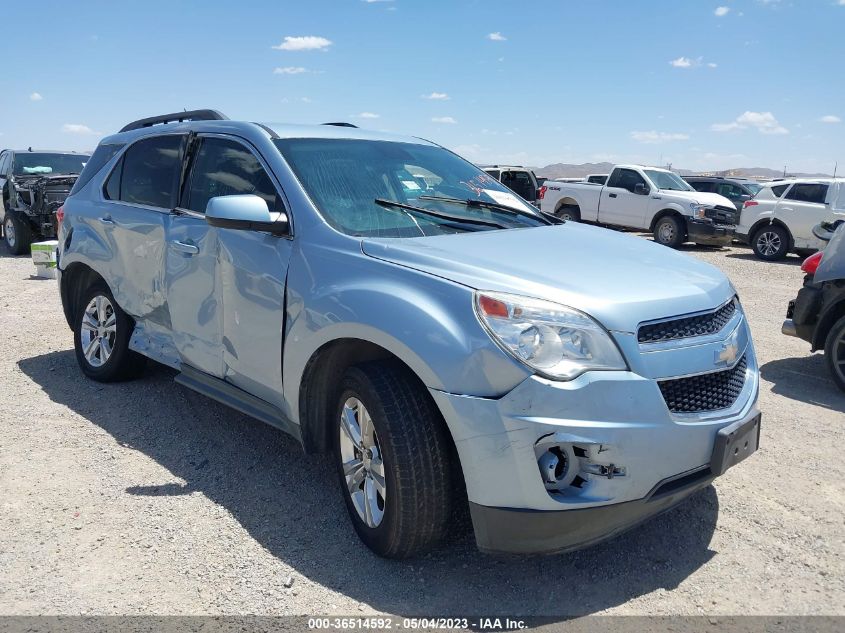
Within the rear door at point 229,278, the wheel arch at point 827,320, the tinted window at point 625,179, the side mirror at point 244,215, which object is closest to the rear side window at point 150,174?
the rear door at point 229,278

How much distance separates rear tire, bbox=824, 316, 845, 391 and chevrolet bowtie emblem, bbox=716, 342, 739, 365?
3186 mm

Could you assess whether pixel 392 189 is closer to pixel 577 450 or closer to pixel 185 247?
pixel 185 247

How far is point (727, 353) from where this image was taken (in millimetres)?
2941

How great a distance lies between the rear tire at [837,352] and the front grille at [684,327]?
3.17 m

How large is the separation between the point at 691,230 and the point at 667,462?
14.9 metres

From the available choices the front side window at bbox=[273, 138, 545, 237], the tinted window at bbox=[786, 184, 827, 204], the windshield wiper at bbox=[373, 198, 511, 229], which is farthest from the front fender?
the tinted window at bbox=[786, 184, 827, 204]

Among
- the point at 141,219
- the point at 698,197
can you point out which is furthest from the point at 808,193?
the point at 141,219

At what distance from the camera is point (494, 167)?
19.4 metres

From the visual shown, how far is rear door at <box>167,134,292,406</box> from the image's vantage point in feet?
11.6

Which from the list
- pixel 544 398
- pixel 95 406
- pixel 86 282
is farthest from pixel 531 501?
pixel 86 282

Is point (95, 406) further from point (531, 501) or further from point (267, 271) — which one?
point (531, 501)

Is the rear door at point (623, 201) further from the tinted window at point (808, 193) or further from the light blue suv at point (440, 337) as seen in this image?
the light blue suv at point (440, 337)

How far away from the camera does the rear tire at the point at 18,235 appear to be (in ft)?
42.8

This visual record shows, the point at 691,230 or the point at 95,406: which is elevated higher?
the point at 691,230
